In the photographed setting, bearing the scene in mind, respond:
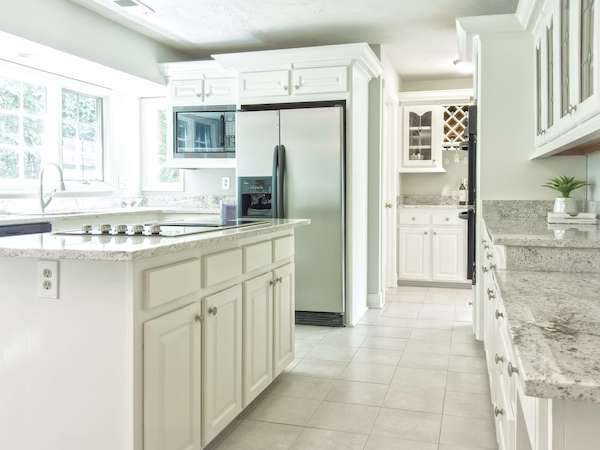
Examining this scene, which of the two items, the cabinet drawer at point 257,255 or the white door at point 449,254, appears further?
the white door at point 449,254

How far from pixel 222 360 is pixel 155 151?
396cm

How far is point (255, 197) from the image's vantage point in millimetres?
4742

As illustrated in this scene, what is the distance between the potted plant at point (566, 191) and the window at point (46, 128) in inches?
150

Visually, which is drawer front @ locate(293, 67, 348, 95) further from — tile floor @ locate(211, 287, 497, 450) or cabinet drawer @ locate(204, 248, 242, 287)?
cabinet drawer @ locate(204, 248, 242, 287)

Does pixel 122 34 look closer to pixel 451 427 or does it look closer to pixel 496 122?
pixel 496 122

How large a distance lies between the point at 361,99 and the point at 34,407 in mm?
3719

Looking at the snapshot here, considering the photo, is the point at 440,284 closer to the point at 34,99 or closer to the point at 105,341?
the point at 34,99

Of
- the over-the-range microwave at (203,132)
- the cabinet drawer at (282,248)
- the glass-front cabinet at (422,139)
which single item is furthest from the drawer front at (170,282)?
the glass-front cabinet at (422,139)

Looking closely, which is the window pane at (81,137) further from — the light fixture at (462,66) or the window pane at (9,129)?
the light fixture at (462,66)

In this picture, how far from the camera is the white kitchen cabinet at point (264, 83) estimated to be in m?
4.65

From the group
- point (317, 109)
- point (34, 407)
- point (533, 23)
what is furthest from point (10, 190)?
point (533, 23)

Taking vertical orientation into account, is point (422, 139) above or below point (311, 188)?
above

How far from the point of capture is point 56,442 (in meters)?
1.85

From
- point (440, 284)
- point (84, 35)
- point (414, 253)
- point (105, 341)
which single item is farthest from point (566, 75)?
point (440, 284)
